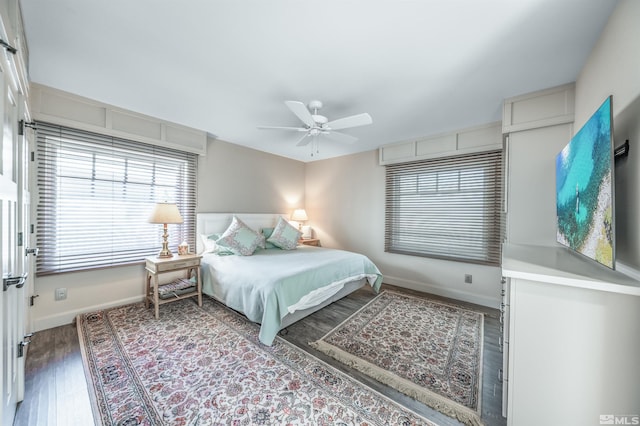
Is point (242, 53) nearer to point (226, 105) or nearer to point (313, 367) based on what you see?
point (226, 105)

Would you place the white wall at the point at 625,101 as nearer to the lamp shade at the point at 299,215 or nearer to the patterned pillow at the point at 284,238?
the patterned pillow at the point at 284,238

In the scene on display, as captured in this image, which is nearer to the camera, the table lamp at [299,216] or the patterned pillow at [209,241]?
the patterned pillow at [209,241]

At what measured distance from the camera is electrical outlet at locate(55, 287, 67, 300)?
2477 millimetres

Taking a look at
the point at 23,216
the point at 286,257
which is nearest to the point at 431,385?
the point at 286,257

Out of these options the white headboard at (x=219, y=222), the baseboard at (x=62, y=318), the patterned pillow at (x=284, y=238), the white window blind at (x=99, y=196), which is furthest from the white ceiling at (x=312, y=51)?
the baseboard at (x=62, y=318)

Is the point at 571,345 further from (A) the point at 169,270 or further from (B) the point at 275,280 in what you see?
(A) the point at 169,270

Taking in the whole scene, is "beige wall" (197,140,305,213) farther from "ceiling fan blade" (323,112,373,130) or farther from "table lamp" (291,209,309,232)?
"ceiling fan blade" (323,112,373,130)

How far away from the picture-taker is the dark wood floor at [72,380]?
142 centimetres

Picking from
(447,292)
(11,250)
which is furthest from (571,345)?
(11,250)

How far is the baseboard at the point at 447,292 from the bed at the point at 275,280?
710 millimetres

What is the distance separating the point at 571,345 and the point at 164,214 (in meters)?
3.66

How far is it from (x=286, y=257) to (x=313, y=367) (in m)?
1.55

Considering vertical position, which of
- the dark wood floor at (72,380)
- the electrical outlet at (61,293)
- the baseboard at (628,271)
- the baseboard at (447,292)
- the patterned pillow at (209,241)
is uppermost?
the baseboard at (628,271)

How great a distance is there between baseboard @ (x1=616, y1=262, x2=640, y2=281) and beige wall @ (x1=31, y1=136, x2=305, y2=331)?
429 centimetres
